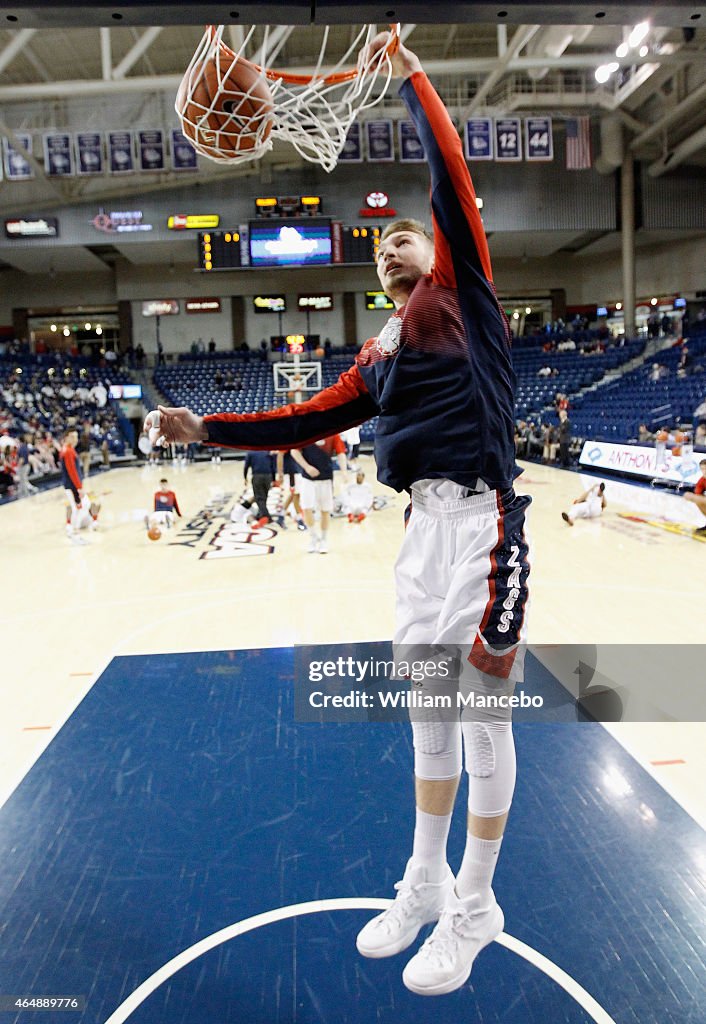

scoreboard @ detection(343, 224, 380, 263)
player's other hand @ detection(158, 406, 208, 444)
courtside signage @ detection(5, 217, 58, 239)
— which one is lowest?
player's other hand @ detection(158, 406, 208, 444)

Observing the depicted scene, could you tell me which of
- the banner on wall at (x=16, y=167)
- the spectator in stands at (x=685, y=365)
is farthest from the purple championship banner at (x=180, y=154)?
the spectator in stands at (x=685, y=365)

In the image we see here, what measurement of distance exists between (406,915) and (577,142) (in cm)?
2359

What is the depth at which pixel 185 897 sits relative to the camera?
97.2 inches

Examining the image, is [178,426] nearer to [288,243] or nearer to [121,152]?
[121,152]

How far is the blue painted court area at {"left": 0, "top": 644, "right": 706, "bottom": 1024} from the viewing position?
6.67 ft

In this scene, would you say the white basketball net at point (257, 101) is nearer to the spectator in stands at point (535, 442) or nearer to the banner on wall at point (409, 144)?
the spectator in stands at point (535, 442)

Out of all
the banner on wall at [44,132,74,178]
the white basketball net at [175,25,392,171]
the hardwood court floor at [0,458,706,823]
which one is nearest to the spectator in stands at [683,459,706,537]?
the hardwood court floor at [0,458,706,823]

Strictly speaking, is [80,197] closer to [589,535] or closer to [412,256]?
[589,535]

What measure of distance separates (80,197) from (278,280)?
8651 mm

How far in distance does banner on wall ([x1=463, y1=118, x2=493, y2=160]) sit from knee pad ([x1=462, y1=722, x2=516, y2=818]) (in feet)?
66.9

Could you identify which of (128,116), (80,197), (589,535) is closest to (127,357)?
(80,197)

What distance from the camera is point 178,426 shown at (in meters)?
2.11

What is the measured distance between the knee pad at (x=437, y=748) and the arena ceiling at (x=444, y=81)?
1262 centimetres
